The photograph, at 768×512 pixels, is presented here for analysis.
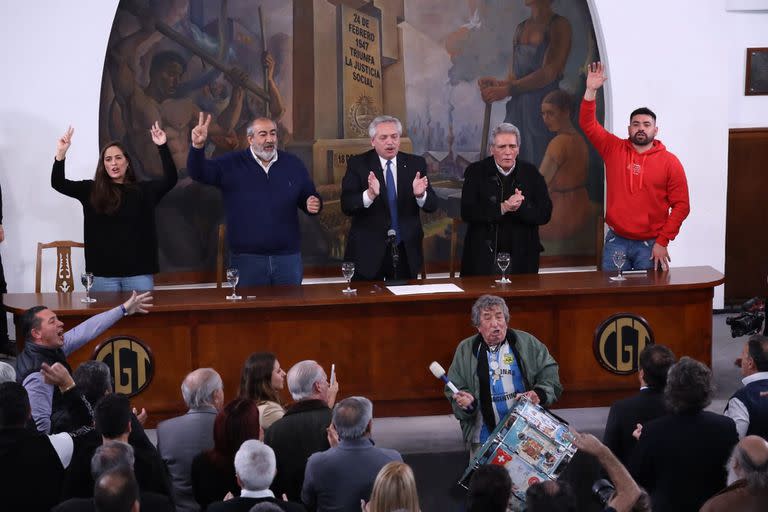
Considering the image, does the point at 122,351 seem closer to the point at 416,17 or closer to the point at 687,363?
the point at 687,363

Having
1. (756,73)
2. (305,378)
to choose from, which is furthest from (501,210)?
(756,73)

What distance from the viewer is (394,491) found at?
11.7ft

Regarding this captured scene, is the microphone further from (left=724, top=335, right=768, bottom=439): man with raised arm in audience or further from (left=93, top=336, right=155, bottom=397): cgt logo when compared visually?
(left=93, top=336, right=155, bottom=397): cgt logo

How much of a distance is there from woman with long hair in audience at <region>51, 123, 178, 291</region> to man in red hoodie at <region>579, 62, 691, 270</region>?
3.11 meters

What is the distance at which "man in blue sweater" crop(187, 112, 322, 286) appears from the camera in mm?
Answer: 6992

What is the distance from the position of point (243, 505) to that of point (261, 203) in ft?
11.7

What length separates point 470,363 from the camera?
5598mm

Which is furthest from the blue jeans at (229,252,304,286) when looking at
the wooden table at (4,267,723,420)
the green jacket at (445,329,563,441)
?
the green jacket at (445,329,563,441)

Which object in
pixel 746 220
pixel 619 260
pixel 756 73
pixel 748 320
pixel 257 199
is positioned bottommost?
pixel 748 320

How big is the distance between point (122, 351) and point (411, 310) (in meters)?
1.69

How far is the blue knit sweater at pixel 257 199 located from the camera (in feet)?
23.0

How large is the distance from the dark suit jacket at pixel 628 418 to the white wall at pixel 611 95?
4836 millimetres

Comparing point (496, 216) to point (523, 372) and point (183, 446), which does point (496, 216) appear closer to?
point (523, 372)

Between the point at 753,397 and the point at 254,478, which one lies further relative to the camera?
the point at 753,397
